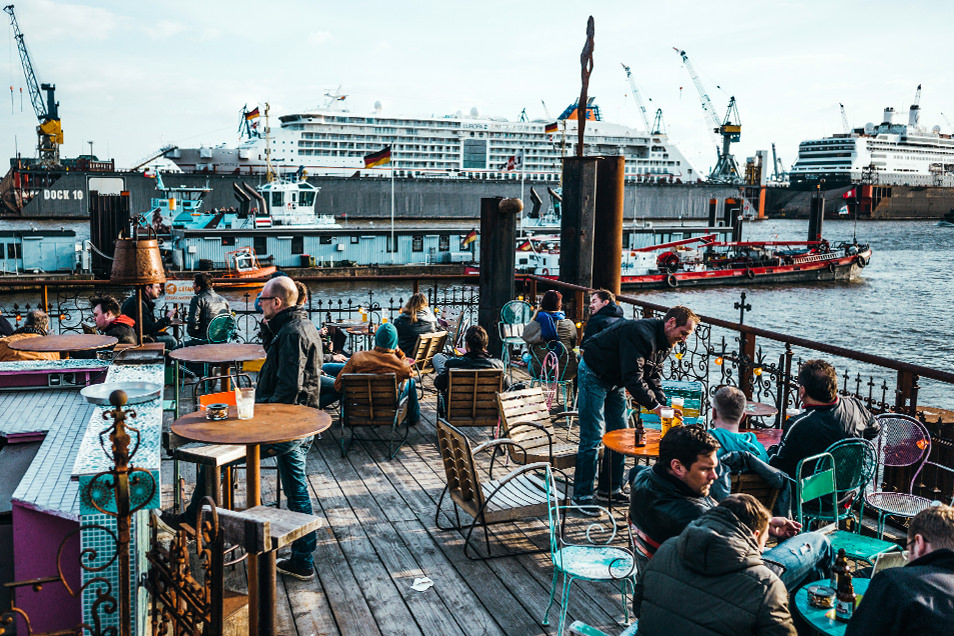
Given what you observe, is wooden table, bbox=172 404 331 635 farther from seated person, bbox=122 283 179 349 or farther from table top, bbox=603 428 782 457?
seated person, bbox=122 283 179 349

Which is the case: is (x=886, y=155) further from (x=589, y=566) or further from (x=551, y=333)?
(x=589, y=566)

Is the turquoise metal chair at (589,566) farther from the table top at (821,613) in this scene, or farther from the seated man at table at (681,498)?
the table top at (821,613)

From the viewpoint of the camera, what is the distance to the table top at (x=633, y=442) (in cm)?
441

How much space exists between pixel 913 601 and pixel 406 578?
263 cm

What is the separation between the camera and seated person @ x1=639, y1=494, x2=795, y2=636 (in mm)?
2238

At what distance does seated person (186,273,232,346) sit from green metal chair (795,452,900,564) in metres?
6.07

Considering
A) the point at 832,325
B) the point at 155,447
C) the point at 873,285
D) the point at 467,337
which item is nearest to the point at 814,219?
the point at 873,285

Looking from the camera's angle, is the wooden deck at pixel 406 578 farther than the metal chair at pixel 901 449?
No

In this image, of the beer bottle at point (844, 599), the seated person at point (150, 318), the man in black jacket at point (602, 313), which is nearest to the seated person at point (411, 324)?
the man in black jacket at point (602, 313)

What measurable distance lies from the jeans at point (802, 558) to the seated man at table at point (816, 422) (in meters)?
0.77

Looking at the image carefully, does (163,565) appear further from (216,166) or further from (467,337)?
(216,166)

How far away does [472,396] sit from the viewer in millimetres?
6195

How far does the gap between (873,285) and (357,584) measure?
45.7 m

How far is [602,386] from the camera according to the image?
197 inches
